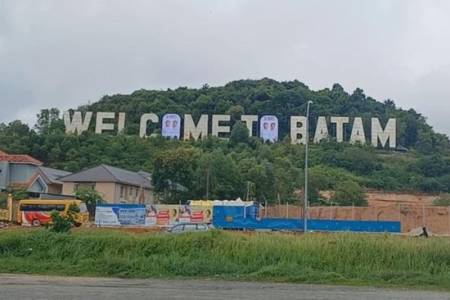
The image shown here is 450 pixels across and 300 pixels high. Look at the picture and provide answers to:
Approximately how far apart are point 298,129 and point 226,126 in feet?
49.2

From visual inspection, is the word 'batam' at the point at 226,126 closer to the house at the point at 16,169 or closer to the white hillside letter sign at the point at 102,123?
the white hillside letter sign at the point at 102,123

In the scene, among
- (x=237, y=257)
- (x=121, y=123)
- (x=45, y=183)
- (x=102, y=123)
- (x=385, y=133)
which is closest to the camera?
(x=237, y=257)

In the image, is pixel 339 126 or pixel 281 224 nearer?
pixel 281 224

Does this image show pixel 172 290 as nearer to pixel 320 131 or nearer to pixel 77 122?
A: pixel 320 131

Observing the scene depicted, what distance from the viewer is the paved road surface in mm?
17297

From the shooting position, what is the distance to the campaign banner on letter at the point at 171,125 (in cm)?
13512

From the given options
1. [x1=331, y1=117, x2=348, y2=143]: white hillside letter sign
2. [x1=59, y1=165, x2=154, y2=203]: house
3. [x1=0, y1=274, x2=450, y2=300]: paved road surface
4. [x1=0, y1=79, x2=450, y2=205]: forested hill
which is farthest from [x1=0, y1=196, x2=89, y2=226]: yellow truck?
[x1=331, y1=117, x2=348, y2=143]: white hillside letter sign

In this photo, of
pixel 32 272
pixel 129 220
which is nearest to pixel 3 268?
pixel 32 272

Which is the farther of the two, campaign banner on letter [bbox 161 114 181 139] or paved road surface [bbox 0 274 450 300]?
campaign banner on letter [bbox 161 114 181 139]

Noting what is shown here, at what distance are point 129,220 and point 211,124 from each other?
8198 centimetres

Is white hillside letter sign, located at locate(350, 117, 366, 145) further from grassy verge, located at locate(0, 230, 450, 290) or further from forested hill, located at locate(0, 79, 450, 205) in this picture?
grassy verge, located at locate(0, 230, 450, 290)

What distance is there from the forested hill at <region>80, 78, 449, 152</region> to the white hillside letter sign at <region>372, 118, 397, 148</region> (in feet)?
6.89

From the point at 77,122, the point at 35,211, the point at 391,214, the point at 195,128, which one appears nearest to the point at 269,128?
the point at 195,128

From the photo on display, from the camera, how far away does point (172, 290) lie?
19.4m
